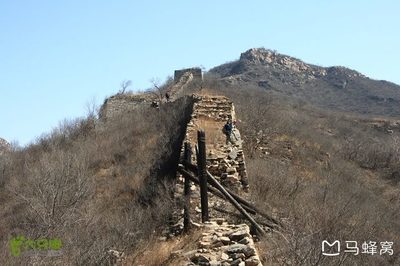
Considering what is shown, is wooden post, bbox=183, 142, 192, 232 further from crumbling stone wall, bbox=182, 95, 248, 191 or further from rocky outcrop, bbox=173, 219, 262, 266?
crumbling stone wall, bbox=182, 95, 248, 191

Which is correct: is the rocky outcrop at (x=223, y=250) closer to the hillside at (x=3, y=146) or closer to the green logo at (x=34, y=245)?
the green logo at (x=34, y=245)

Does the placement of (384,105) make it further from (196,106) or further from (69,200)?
(69,200)

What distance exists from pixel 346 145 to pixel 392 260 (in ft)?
67.5

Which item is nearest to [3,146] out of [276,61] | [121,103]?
[121,103]

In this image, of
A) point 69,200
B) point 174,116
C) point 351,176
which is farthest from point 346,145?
point 69,200

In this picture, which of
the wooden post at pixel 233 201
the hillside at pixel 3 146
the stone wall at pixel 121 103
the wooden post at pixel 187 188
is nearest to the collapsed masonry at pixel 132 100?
the stone wall at pixel 121 103

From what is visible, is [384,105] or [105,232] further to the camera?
[384,105]

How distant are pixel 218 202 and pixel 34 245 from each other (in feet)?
13.9

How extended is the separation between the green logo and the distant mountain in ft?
168

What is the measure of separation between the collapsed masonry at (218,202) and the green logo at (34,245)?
2.58 m

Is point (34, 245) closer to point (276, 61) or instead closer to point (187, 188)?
point (187, 188)

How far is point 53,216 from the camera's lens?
12078 mm

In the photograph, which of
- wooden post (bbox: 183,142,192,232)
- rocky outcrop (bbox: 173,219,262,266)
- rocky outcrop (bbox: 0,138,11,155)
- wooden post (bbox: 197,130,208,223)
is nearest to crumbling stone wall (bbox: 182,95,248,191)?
wooden post (bbox: 183,142,192,232)

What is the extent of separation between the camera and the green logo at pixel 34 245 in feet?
27.9
